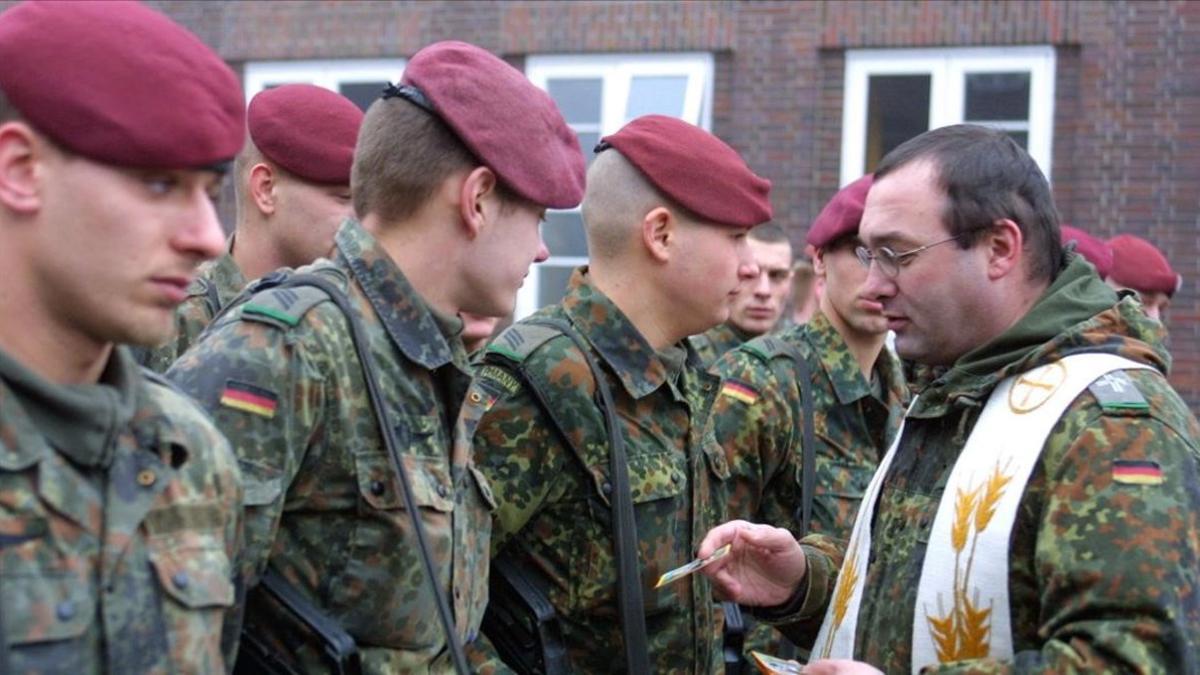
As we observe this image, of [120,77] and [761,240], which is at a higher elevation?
[120,77]

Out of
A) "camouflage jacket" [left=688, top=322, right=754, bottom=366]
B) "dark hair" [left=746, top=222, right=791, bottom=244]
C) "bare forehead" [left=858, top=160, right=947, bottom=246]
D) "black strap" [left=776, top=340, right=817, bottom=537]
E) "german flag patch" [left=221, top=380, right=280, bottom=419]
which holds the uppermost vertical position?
"bare forehead" [left=858, top=160, right=947, bottom=246]

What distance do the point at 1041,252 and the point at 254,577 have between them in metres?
1.70

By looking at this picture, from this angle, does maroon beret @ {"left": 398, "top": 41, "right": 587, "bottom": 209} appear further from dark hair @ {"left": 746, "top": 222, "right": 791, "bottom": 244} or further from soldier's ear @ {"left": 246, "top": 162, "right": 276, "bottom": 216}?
dark hair @ {"left": 746, "top": 222, "right": 791, "bottom": 244}

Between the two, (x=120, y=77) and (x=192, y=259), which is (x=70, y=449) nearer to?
(x=192, y=259)

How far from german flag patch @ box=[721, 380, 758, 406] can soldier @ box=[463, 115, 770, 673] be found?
1.58 ft

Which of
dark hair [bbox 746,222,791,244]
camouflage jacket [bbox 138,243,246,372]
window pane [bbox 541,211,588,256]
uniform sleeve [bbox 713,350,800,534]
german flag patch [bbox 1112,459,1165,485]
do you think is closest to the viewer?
german flag patch [bbox 1112,459,1165,485]

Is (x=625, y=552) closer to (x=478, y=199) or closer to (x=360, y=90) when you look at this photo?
(x=478, y=199)

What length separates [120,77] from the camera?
2088 millimetres

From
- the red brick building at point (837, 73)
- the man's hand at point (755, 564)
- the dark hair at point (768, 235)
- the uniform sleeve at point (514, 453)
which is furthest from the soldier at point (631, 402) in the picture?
the red brick building at point (837, 73)

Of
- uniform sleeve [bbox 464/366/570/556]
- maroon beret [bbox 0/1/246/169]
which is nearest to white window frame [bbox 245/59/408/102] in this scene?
uniform sleeve [bbox 464/366/570/556]

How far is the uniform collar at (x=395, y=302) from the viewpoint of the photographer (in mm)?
2896

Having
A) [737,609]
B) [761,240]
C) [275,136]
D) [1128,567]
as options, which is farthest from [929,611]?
[761,240]

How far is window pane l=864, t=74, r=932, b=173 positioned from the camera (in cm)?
1093

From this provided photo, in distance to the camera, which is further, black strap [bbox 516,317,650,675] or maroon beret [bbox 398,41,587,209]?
black strap [bbox 516,317,650,675]
